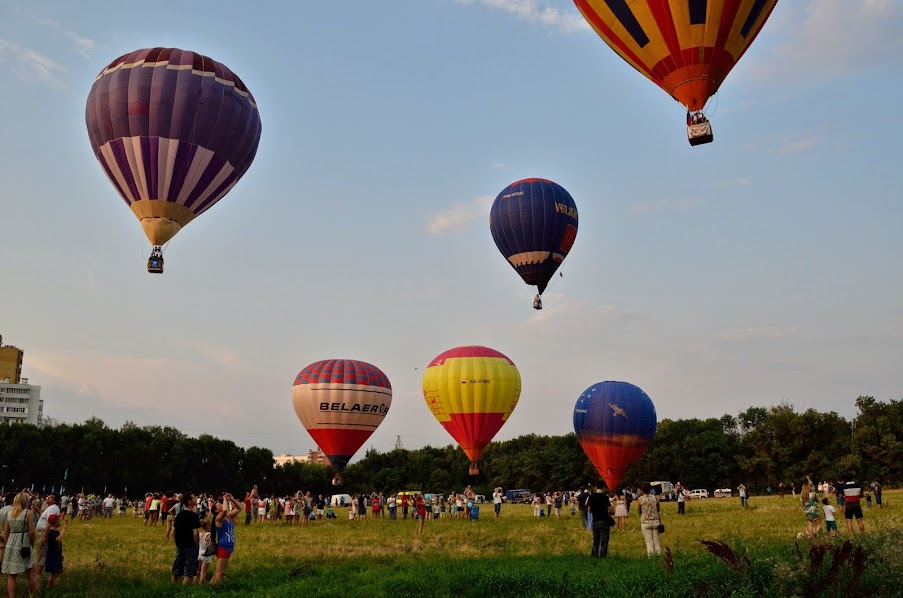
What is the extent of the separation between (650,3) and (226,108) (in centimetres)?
1759

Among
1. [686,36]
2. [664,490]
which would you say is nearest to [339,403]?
[686,36]

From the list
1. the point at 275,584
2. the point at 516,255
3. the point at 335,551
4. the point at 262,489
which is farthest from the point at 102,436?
the point at 275,584

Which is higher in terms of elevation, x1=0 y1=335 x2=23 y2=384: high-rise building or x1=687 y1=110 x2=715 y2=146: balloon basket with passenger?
x1=0 y1=335 x2=23 y2=384: high-rise building

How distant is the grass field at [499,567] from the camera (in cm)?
1133

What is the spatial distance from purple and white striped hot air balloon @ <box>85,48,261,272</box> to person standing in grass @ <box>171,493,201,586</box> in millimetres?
18762

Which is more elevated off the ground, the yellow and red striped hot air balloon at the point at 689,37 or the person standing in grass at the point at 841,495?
the yellow and red striped hot air balloon at the point at 689,37

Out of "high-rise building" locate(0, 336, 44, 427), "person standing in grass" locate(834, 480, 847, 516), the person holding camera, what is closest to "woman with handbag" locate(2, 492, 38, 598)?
the person holding camera

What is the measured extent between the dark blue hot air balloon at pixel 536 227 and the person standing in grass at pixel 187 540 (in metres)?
29.8

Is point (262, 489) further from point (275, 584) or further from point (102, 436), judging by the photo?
point (275, 584)

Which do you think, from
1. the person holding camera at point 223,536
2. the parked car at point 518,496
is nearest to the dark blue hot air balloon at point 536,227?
A: the person holding camera at point 223,536

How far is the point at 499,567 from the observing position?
14859 millimetres

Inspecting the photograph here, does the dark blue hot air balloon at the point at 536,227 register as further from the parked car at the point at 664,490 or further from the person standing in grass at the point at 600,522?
the parked car at the point at 664,490

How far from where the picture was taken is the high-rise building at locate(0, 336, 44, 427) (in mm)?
188875

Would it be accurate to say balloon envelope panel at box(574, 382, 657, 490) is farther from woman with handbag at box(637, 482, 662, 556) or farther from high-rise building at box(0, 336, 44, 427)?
high-rise building at box(0, 336, 44, 427)
